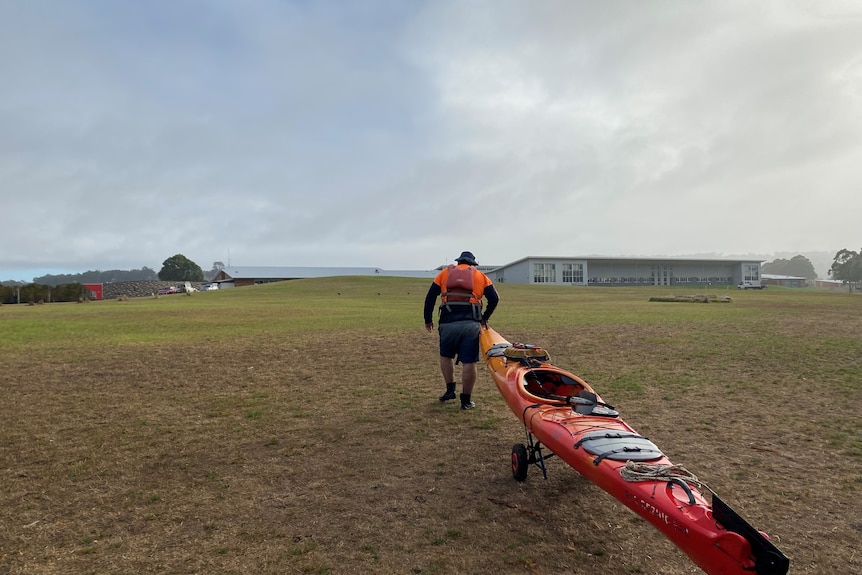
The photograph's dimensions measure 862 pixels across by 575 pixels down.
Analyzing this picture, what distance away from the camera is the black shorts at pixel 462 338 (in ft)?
25.0

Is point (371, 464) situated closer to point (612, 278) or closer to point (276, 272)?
point (612, 278)

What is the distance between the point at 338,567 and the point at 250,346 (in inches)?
454

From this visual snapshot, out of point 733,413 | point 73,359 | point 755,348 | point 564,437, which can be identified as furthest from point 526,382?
point 73,359

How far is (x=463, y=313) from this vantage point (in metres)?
7.81

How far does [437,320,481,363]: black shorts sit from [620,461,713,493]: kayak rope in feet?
13.0

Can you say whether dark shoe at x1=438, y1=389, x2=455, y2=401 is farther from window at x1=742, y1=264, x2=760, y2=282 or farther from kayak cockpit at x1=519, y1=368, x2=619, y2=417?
window at x1=742, y1=264, x2=760, y2=282

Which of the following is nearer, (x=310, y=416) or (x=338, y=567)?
(x=338, y=567)

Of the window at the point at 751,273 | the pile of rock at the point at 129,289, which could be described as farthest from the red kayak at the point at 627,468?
the window at the point at 751,273

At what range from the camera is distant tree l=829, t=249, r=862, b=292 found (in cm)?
11768

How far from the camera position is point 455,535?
417 cm

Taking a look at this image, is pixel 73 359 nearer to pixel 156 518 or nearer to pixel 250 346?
pixel 250 346

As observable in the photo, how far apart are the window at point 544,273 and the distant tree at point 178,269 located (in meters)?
78.4

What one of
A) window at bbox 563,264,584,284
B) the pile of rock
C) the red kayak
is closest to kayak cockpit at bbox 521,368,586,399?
the red kayak

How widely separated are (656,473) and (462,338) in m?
4.25
